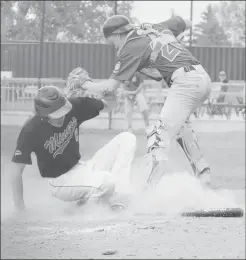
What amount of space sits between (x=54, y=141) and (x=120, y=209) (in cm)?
80

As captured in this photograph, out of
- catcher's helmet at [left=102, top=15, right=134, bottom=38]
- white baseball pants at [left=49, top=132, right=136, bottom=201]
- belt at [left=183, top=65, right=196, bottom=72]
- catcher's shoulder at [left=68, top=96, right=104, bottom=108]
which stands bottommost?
white baseball pants at [left=49, top=132, right=136, bottom=201]

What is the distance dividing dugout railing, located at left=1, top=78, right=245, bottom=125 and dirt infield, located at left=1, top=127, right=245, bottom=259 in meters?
11.0

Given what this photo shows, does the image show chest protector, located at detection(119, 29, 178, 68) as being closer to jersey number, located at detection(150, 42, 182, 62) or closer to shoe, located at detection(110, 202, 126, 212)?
jersey number, located at detection(150, 42, 182, 62)

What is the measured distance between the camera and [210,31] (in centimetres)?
6288

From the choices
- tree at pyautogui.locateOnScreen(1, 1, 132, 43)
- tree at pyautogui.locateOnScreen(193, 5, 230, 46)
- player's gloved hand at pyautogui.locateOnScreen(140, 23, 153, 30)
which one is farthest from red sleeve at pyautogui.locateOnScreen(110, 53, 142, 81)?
tree at pyautogui.locateOnScreen(193, 5, 230, 46)

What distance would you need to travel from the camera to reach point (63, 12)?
91.6 ft

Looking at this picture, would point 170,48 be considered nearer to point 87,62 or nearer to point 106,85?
point 106,85

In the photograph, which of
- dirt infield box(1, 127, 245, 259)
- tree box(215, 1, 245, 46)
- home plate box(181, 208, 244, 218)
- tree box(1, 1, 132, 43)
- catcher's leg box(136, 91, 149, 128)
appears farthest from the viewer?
tree box(215, 1, 245, 46)

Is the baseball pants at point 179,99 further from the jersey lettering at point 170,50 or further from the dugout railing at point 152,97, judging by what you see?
the dugout railing at point 152,97

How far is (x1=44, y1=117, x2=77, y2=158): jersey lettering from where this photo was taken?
20.0ft

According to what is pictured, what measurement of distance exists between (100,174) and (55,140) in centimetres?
57

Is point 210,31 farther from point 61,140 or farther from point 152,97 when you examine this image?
point 61,140

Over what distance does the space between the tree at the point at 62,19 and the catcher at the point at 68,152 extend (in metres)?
14.2

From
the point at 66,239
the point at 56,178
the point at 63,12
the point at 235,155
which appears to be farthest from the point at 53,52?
the point at 66,239
